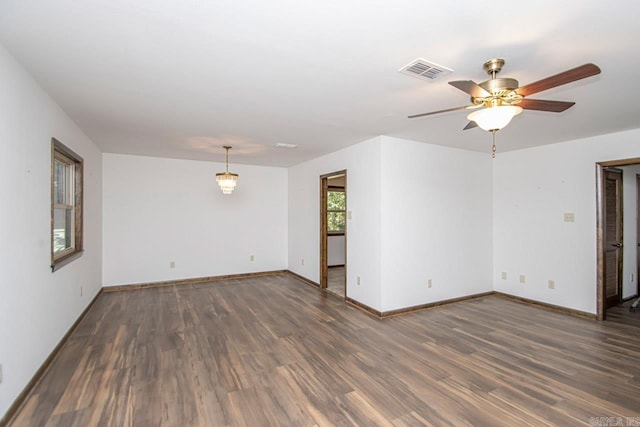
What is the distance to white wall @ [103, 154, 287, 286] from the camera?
17.8 ft

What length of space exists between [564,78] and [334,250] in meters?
6.63

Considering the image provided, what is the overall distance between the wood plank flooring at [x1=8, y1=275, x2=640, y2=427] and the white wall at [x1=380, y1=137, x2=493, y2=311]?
1.71 ft

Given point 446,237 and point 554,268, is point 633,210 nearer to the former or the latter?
point 554,268

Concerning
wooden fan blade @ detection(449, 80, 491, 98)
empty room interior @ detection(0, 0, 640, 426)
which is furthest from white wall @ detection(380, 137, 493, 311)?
wooden fan blade @ detection(449, 80, 491, 98)

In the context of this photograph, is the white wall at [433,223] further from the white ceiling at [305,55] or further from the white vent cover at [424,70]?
the white vent cover at [424,70]

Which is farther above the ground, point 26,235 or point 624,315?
point 26,235

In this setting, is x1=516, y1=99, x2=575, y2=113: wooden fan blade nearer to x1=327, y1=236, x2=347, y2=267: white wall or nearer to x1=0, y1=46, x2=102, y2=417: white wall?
x1=0, y1=46, x2=102, y2=417: white wall

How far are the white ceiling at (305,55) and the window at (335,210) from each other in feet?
14.3

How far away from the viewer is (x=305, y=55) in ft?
6.61

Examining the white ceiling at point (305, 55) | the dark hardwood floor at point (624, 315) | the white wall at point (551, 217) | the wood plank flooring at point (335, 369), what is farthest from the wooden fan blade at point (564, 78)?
the dark hardwood floor at point (624, 315)

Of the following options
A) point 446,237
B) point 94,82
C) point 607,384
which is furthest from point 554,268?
point 94,82

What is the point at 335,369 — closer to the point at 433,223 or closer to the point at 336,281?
the point at 433,223

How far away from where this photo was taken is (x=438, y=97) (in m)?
2.68

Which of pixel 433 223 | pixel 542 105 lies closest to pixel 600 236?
pixel 433 223
